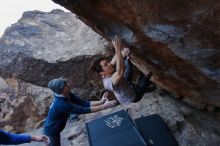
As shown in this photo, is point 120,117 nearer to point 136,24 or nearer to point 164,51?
point 164,51

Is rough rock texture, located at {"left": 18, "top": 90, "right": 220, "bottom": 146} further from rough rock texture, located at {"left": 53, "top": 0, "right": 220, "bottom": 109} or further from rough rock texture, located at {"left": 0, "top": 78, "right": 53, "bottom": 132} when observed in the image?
rough rock texture, located at {"left": 53, "top": 0, "right": 220, "bottom": 109}

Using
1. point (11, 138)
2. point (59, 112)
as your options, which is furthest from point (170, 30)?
point (11, 138)

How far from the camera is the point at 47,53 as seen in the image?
8.10m

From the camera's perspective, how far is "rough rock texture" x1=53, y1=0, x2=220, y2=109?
3.56 m

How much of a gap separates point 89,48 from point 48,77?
1309 mm

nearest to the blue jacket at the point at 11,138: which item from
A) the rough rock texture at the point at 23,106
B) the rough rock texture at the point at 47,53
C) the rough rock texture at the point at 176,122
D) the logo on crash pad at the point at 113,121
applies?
the logo on crash pad at the point at 113,121

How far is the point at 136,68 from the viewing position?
7898 millimetres

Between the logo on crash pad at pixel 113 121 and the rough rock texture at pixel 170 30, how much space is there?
117 cm

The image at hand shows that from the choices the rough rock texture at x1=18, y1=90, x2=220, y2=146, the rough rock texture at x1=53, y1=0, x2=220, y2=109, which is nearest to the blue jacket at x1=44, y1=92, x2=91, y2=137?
the rough rock texture at x1=18, y1=90, x2=220, y2=146

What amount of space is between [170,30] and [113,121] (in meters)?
2.13

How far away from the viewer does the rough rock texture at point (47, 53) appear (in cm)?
782

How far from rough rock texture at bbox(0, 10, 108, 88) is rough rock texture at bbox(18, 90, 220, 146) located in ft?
4.33

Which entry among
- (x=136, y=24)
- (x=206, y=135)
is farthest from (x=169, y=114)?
(x=136, y=24)

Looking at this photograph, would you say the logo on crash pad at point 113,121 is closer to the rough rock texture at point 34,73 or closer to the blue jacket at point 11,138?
the blue jacket at point 11,138
